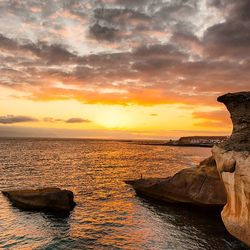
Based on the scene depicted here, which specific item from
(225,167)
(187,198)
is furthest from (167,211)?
(225,167)

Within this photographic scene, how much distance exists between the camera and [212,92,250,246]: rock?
656 inches

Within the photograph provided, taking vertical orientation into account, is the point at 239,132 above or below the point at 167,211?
above

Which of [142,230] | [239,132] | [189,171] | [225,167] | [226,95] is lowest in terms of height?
[142,230]

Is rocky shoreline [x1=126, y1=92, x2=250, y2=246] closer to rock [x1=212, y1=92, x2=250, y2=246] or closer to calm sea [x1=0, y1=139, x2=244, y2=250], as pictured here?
rock [x1=212, y1=92, x2=250, y2=246]

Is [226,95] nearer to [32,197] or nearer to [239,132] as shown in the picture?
[239,132]

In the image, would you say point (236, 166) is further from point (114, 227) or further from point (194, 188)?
point (194, 188)

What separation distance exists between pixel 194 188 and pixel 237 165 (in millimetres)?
17257

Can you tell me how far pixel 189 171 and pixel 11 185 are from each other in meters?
28.2

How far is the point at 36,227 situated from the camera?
2625 cm

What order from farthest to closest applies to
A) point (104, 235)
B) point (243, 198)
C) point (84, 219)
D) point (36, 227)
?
point (84, 219)
point (36, 227)
point (104, 235)
point (243, 198)

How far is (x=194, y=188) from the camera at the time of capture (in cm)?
3350

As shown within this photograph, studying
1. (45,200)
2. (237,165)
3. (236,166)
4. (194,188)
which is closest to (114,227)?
(45,200)

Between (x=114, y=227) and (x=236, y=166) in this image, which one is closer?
(x=236, y=166)

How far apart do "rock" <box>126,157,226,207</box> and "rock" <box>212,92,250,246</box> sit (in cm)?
1326
